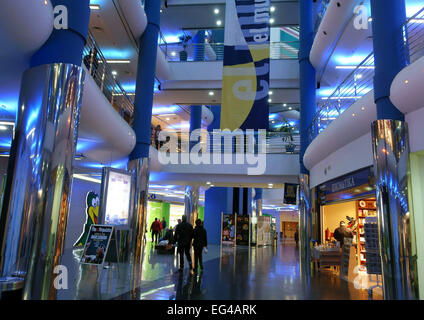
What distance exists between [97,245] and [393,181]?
238 inches

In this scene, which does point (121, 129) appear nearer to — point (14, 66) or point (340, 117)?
point (14, 66)

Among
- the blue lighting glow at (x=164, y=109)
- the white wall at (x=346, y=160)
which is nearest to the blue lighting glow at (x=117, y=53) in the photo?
the blue lighting glow at (x=164, y=109)

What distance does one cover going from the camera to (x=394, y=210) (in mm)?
4906

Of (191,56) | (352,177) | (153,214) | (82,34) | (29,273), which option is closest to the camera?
(29,273)

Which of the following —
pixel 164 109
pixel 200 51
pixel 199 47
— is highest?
pixel 199 47

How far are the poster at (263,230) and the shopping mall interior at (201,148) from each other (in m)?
1.75

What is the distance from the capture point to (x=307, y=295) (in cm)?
606

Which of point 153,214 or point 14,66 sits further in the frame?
point 153,214

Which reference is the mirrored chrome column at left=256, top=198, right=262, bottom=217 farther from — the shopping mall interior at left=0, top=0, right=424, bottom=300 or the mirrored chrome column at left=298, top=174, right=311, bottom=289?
the mirrored chrome column at left=298, top=174, right=311, bottom=289

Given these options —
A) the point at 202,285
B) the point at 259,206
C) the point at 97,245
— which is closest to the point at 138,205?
the point at 97,245

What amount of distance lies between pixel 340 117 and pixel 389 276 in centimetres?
371

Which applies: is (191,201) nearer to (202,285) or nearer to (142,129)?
(142,129)

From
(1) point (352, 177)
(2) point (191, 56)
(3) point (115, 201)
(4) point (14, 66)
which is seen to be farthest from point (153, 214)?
(4) point (14, 66)

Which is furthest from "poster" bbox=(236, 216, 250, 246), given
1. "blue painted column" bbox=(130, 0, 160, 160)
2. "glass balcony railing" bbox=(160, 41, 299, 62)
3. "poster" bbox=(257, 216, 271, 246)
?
"blue painted column" bbox=(130, 0, 160, 160)
